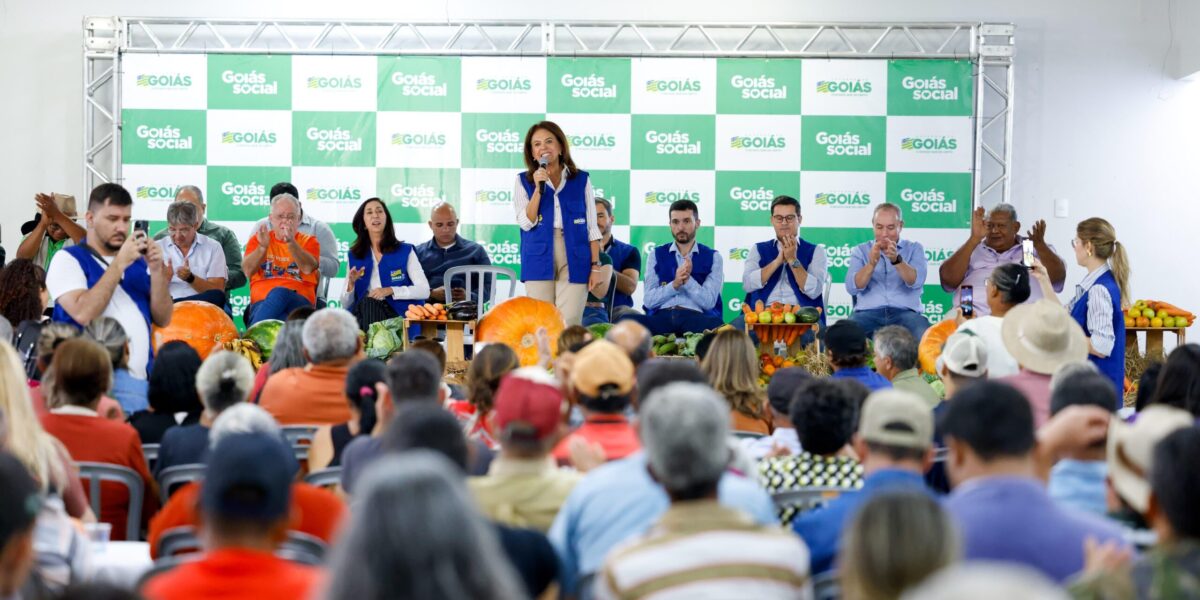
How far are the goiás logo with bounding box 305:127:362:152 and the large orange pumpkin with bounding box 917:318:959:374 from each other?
4.65 metres

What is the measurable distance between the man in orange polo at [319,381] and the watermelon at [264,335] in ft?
8.09

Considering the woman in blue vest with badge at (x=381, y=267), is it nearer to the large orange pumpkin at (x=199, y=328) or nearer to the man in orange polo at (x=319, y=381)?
the large orange pumpkin at (x=199, y=328)

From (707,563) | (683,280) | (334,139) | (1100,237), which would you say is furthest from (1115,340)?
(334,139)

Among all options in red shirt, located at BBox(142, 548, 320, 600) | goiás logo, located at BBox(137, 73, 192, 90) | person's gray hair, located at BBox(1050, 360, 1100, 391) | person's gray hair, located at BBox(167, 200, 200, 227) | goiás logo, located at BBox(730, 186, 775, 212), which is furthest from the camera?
goiás logo, located at BBox(730, 186, 775, 212)

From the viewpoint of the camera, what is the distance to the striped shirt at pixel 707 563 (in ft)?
6.79

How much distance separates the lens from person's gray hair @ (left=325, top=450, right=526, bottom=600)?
1.44 meters

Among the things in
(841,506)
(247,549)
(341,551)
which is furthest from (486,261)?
(341,551)

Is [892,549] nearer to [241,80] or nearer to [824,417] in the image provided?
[824,417]

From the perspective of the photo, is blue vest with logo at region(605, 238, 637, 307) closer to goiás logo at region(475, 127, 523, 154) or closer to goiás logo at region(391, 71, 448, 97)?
goiás logo at region(475, 127, 523, 154)

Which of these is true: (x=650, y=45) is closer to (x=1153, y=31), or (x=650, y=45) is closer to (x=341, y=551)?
(x=1153, y=31)

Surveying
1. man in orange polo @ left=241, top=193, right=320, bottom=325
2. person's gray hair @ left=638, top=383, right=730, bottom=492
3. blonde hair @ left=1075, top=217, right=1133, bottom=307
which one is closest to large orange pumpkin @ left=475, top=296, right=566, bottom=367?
man in orange polo @ left=241, top=193, right=320, bottom=325

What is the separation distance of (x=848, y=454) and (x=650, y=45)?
6.75 metres

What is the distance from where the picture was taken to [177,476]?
138 inches

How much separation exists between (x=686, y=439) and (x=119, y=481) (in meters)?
1.96
